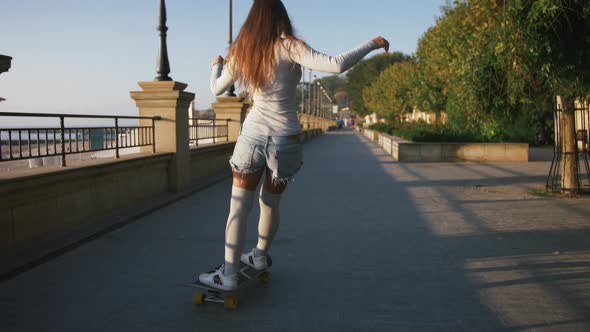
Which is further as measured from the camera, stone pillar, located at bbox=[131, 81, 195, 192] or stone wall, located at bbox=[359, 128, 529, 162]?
stone wall, located at bbox=[359, 128, 529, 162]

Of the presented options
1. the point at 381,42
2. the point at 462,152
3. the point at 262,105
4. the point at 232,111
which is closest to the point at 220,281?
the point at 262,105

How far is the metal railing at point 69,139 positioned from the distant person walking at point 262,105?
2.95 metres

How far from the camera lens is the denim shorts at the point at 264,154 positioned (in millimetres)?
3879

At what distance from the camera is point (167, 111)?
997cm

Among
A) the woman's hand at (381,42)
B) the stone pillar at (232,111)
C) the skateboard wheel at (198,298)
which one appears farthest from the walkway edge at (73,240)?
the stone pillar at (232,111)

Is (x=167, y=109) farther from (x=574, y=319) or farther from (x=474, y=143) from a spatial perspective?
(x=474, y=143)

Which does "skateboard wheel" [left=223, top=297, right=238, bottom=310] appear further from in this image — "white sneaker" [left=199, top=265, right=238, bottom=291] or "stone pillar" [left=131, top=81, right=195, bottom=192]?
"stone pillar" [left=131, top=81, right=195, bottom=192]

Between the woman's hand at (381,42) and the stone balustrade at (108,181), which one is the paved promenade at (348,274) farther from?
the woman's hand at (381,42)

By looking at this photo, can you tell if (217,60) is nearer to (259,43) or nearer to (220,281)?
(259,43)

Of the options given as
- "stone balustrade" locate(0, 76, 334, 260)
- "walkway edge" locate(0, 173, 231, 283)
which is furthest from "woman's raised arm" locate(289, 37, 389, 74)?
"stone balustrade" locate(0, 76, 334, 260)

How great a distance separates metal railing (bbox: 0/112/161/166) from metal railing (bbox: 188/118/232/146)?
2.15 meters

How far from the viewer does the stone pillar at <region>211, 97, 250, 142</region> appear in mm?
16609

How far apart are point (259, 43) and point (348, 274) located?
216cm

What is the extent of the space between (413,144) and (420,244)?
43.7ft
